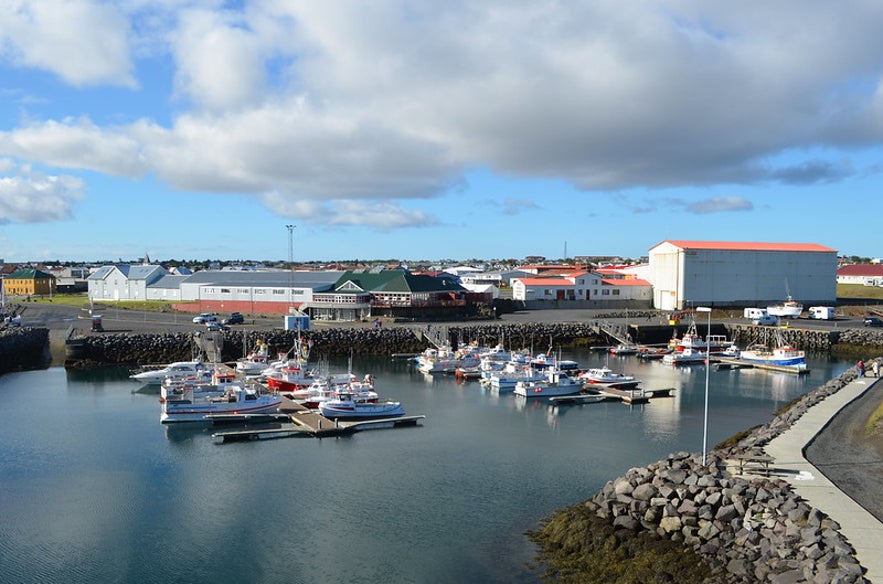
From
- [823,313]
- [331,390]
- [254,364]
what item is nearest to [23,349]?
[254,364]

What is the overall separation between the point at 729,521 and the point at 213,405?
23.9m

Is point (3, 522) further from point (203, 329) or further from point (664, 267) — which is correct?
point (664, 267)

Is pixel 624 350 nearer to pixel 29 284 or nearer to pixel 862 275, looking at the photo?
pixel 862 275

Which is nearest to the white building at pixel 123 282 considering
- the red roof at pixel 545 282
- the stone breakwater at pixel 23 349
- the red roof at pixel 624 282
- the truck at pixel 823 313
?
the stone breakwater at pixel 23 349

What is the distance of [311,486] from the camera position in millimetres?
24641

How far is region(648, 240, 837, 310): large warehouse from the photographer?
78312 mm

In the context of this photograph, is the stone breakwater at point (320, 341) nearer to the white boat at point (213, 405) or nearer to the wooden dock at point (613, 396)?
the white boat at point (213, 405)

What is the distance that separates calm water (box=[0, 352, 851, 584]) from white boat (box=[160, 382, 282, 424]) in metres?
0.94

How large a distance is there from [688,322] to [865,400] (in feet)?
127

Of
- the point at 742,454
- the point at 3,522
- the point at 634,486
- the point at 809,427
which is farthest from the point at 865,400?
the point at 3,522

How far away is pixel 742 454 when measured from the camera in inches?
803

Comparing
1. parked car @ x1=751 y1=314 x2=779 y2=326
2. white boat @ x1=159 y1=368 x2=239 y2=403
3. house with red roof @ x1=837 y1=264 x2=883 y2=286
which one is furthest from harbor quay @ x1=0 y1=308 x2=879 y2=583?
house with red roof @ x1=837 y1=264 x2=883 y2=286

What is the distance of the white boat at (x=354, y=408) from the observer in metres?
34.0

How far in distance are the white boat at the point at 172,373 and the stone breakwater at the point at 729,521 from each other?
28.2m
